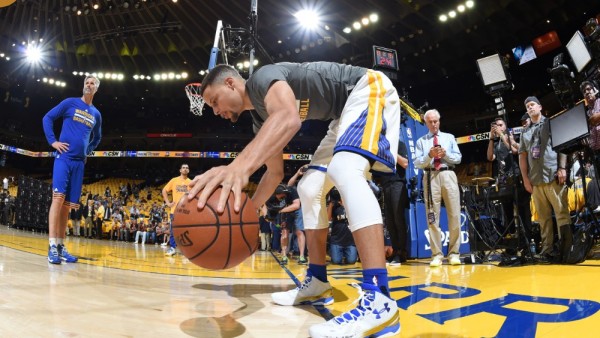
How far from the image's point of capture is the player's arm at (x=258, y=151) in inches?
54.5

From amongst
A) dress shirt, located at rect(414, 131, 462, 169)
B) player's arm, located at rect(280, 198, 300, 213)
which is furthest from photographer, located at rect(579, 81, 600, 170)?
player's arm, located at rect(280, 198, 300, 213)

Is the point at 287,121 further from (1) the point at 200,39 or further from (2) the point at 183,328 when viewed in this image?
(1) the point at 200,39

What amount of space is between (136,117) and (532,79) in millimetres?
25767

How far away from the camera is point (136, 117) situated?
2897 cm

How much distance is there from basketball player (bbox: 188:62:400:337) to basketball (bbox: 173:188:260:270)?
2.7 inches

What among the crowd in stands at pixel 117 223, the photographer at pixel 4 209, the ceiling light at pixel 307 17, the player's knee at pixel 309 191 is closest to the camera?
the player's knee at pixel 309 191

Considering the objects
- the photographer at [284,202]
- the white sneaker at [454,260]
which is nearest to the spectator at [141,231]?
the photographer at [284,202]

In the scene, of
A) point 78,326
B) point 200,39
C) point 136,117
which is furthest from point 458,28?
point 136,117

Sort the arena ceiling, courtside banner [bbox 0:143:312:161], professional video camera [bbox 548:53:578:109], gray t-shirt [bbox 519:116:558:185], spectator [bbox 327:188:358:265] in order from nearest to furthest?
professional video camera [bbox 548:53:578:109] < gray t-shirt [bbox 519:116:558:185] < spectator [bbox 327:188:358:265] < the arena ceiling < courtside banner [bbox 0:143:312:161]

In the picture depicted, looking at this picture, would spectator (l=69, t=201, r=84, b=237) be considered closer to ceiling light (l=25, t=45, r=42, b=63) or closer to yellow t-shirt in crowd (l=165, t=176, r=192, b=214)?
yellow t-shirt in crowd (l=165, t=176, r=192, b=214)

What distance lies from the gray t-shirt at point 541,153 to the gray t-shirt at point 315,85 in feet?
9.54

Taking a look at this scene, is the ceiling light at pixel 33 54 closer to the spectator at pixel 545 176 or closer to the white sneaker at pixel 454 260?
the white sneaker at pixel 454 260

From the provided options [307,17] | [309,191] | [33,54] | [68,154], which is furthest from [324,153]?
[33,54]

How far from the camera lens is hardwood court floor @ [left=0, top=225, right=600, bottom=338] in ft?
4.95
